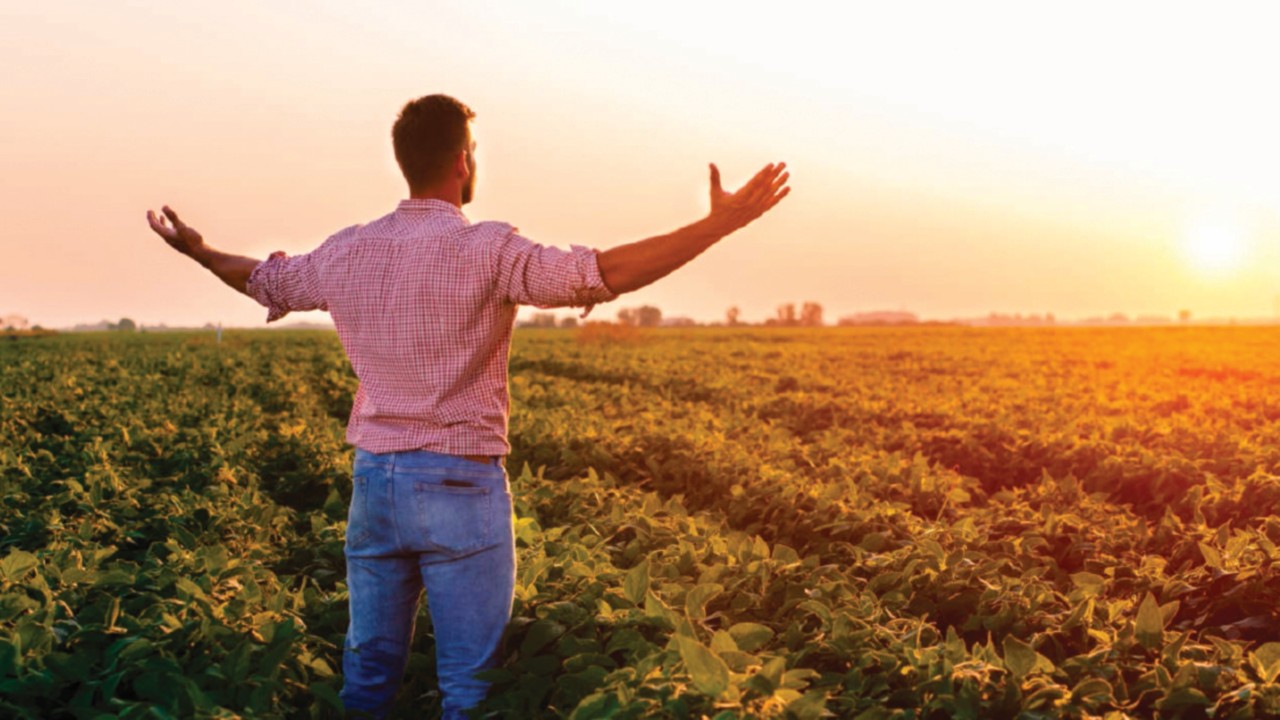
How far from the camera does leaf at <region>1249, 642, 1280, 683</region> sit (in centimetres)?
311

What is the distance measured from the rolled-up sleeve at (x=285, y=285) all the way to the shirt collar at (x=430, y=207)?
419mm

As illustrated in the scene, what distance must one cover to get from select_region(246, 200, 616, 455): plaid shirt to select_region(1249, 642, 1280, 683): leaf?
253 cm

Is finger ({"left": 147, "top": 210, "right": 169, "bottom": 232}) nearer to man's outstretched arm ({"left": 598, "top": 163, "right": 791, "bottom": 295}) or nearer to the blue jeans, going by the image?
the blue jeans

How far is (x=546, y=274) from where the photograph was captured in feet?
9.21

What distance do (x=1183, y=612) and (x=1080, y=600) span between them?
1.26 metres

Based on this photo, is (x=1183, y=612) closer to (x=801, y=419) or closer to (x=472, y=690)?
A: (x=472, y=690)

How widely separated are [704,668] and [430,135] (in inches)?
72.1

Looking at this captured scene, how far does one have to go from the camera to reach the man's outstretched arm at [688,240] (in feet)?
8.85

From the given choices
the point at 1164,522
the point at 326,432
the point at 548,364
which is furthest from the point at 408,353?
the point at 548,364

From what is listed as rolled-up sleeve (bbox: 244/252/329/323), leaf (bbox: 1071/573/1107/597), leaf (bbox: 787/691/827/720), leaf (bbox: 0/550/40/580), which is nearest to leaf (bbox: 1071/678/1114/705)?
leaf (bbox: 787/691/827/720)

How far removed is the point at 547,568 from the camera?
13.3ft

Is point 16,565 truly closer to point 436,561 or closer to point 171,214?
point 171,214

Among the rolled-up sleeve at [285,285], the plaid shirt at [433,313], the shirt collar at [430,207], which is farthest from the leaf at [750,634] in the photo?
the rolled-up sleeve at [285,285]

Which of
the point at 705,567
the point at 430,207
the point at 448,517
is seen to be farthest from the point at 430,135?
the point at 705,567
